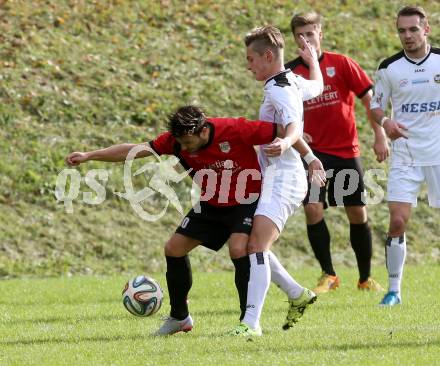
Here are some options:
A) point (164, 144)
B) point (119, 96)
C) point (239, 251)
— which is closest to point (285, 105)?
point (164, 144)

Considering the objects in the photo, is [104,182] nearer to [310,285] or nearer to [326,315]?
[310,285]

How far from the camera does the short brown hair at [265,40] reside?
7.35 metres

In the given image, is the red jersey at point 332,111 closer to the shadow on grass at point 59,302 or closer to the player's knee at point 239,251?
the shadow on grass at point 59,302

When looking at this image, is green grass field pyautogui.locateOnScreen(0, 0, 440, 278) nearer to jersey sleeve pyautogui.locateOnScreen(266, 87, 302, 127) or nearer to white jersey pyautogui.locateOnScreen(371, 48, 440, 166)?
white jersey pyautogui.locateOnScreen(371, 48, 440, 166)

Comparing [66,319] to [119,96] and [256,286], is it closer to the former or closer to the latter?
[256,286]

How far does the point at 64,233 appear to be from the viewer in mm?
13656

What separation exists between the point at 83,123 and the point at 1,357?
31.2 feet

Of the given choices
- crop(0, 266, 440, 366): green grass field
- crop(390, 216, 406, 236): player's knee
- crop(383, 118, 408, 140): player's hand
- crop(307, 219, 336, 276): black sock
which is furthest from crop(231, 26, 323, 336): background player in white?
crop(307, 219, 336, 276): black sock

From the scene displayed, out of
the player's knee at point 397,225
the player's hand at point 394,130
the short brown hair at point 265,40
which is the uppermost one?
the short brown hair at point 265,40

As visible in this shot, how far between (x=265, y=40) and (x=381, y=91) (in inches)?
79.1

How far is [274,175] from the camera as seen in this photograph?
7.36 meters

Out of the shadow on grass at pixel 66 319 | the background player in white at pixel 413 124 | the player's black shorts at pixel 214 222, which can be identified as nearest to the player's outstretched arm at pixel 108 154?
the player's black shorts at pixel 214 222

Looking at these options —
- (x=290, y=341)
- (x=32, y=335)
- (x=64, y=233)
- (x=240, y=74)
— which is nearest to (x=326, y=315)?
(x=290, y=341)

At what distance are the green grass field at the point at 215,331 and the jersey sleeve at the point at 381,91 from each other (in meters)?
1.74
